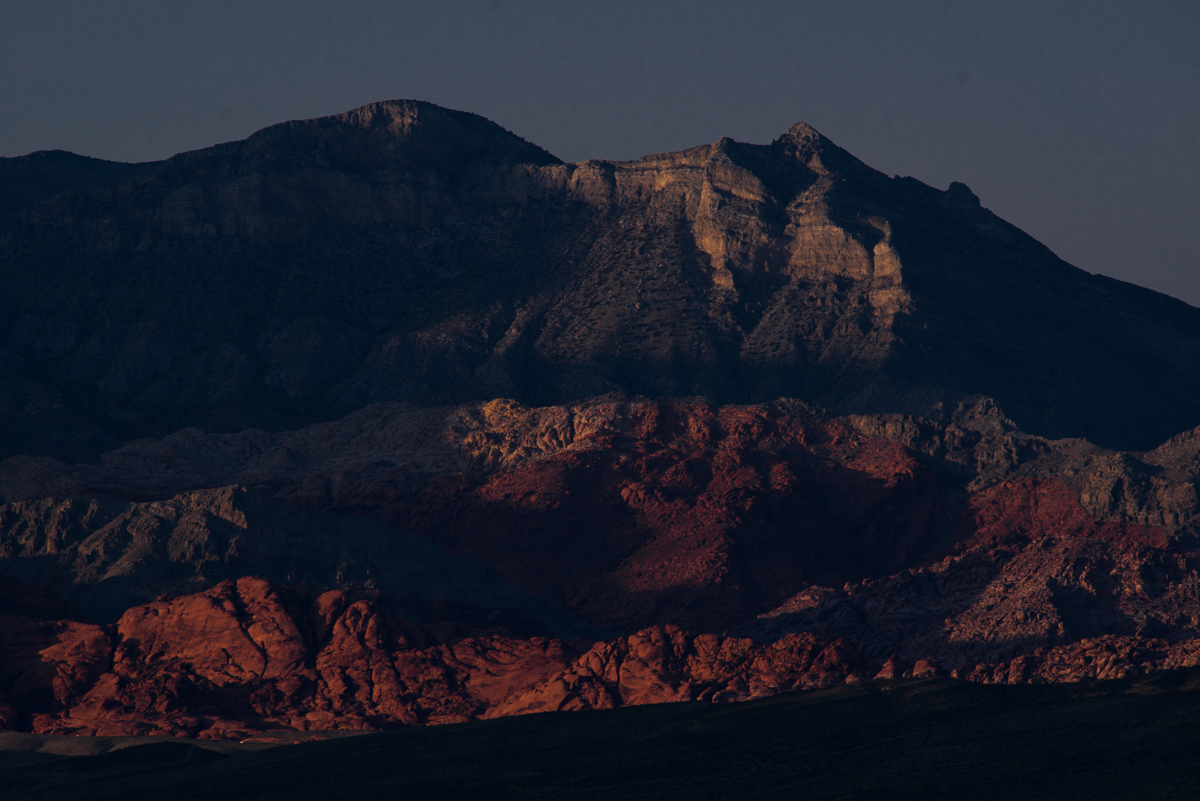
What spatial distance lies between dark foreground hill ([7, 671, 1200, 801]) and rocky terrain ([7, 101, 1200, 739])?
20.1 feet

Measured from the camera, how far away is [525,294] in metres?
159

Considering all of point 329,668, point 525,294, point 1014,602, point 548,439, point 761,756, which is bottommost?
point 329,668

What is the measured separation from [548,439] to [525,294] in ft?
113

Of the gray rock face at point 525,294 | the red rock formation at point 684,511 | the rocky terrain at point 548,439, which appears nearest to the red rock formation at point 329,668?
the rocky terrain at point 548,439

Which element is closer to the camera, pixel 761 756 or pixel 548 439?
pixel 761 756

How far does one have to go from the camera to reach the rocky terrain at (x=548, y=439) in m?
85.3

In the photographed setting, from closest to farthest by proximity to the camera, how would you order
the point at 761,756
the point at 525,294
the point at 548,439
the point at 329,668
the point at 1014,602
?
the point at 761,756 < the point at 329,668 < the point at 1014,602 < the point at 548,439 < the point at 525,294

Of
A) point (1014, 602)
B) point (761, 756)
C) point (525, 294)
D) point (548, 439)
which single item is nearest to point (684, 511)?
point (548, 439)

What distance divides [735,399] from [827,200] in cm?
2489

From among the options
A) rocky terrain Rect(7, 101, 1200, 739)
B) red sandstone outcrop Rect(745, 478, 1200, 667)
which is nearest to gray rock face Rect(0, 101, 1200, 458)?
rocky terrain Rect(7, 101, 1200, 739)

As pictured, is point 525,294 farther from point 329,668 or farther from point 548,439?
point 329,668

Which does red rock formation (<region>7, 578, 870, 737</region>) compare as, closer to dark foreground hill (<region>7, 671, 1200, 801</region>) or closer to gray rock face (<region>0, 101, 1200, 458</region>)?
dark foreground hill (<region>7, 671, 1200, 801</region>)

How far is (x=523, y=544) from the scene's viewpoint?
380 feet

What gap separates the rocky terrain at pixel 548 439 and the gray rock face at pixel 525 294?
1.19ft
